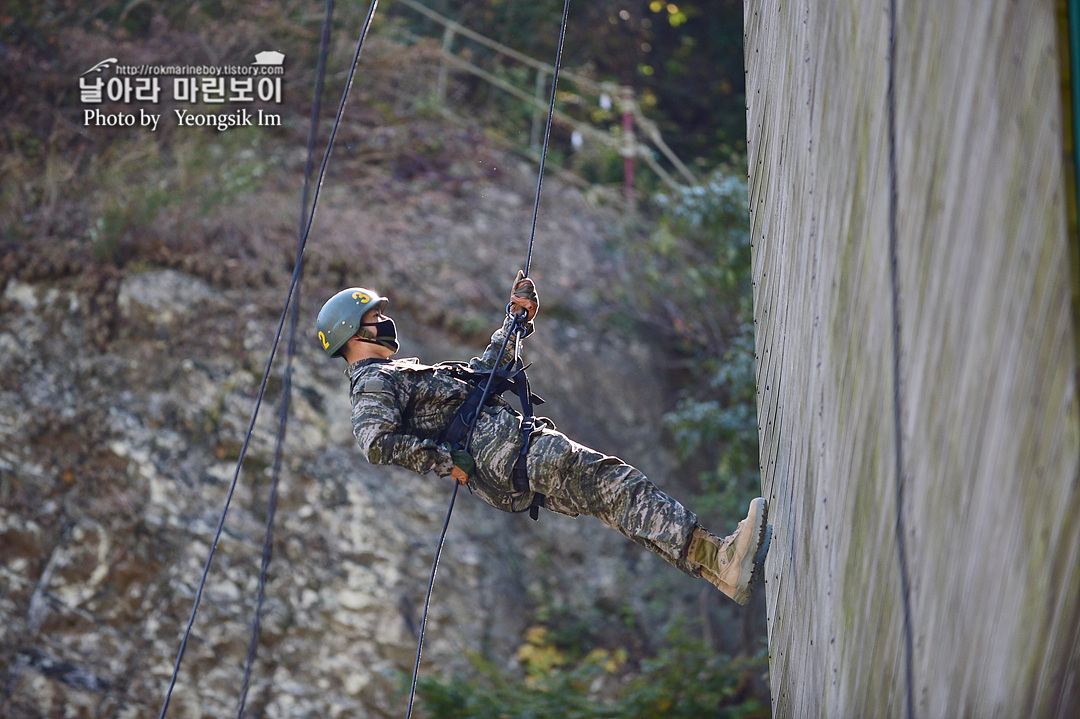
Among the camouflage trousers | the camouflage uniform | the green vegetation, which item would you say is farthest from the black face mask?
the green vegetation

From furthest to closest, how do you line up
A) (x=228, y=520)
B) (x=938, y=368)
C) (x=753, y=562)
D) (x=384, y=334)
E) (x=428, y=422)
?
(x=228, y=520)
(x=384, y=334)
(x=428, y=422)
(x=753, y=562)
(x=938, y=368)

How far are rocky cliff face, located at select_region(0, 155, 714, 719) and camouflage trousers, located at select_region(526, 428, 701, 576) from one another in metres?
5.64

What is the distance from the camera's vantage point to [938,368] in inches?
96.2

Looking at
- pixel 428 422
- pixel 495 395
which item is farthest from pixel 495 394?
pixel 428 422

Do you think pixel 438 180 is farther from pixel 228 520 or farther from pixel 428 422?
pixel 428 422

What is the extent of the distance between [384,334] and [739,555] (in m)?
2.22

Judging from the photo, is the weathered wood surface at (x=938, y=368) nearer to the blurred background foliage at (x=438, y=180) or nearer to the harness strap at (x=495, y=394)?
the harness strap at (x=495, y=394)

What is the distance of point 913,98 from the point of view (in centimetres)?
262

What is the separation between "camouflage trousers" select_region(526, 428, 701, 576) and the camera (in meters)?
4.80

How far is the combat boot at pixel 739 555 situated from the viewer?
4.67m

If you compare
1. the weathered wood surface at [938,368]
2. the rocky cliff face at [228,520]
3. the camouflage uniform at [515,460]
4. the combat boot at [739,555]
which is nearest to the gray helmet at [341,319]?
the camouflage uniform at [515,460]

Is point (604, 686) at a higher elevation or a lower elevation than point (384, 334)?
lower

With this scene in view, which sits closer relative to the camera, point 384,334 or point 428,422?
point 428,422

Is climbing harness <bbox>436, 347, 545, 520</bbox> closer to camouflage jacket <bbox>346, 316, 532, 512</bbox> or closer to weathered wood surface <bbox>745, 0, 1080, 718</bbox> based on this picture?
camouflage jacket <bbox>346, 316, 532, 512</bbox>
